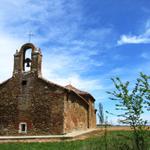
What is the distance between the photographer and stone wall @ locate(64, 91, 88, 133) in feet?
86.5

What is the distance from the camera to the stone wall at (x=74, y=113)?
2638cm

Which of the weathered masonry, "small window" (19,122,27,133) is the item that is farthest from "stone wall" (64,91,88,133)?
"small window" (19,122,27,133)

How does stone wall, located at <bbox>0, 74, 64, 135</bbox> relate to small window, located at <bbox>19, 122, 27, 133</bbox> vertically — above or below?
above

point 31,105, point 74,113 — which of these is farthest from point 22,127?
point 74,113

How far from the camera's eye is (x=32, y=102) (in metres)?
26.6

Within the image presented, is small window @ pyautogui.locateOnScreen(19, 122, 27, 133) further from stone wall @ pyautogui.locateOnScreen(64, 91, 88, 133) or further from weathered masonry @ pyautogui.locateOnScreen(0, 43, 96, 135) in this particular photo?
stone wall @ pyautogui.locateOnScreen(64, 91, 88, 133)

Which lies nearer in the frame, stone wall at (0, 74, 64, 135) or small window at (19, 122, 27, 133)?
stone wall at (0, 74, 64, 135)

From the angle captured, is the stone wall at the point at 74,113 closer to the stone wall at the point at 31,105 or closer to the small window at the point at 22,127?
the stone wall at the point at 31,105

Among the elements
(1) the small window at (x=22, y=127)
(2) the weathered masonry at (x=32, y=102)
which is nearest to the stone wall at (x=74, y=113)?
(2) the weathered masonry at (x=32, y=102)

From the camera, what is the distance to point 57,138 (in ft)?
68.5

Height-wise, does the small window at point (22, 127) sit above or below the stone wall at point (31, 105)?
below

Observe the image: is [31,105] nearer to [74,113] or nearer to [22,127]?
[22,127]

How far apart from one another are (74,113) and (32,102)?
496 centimetres

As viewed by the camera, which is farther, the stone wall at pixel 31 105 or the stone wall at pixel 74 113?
the stone wall at pixel 74 113
